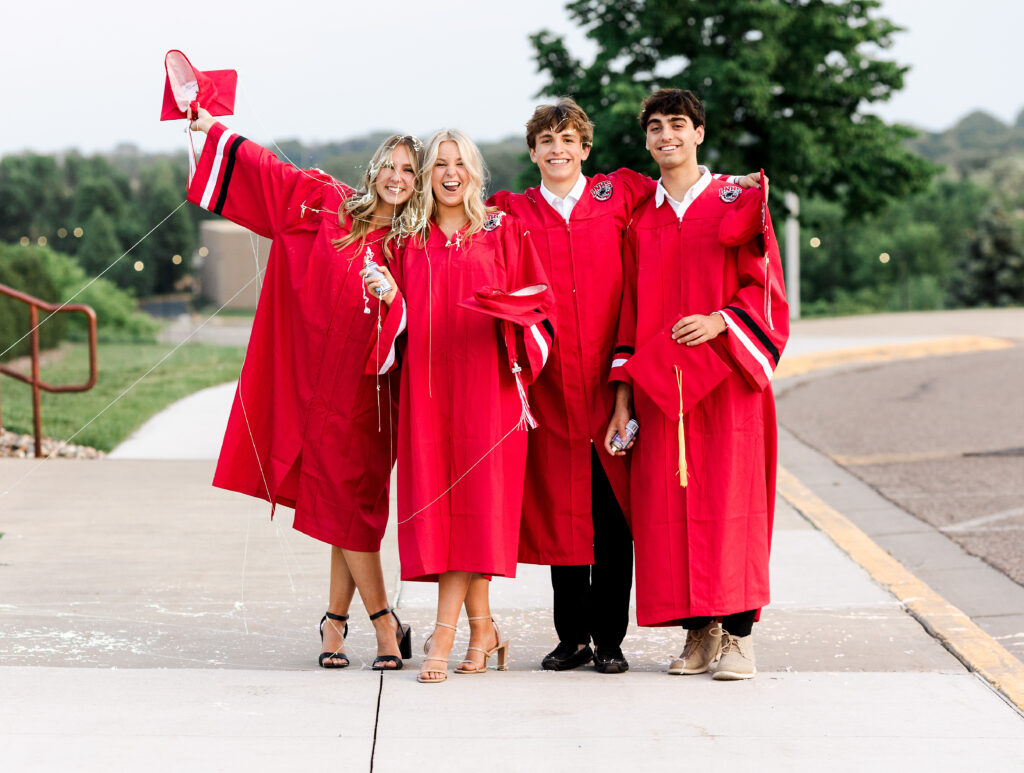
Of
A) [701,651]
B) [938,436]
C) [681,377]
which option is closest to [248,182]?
[681,377]

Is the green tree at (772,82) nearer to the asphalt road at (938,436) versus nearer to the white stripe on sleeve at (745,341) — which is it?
the asphalt road at (938,436)

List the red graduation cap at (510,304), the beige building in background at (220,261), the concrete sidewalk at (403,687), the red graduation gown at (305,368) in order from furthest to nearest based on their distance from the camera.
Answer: the beige building in background at (220,261) < the red graduation gown at (305,368) < the red graduation cap at (510,304) < the concrete sidewalk at (403,687)

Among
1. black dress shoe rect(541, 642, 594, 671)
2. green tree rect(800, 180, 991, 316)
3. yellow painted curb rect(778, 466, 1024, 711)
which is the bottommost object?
green tree rect(800, 180, 991, 316)

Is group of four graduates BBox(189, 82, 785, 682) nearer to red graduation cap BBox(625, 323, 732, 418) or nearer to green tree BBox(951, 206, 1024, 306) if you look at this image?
red graduation cap BBox(625, 323, 732, 418)

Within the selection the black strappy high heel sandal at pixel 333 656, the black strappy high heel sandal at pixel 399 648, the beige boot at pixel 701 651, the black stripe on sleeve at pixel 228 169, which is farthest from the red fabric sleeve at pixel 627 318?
the black stripe on sleeve at pixel 228 169

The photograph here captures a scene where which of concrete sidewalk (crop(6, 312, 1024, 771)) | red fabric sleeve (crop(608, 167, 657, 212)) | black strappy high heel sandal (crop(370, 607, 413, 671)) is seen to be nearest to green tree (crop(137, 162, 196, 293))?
concrete sidewalk (crop(6, 312, 1024, 771))

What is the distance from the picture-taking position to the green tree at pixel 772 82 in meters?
23.4

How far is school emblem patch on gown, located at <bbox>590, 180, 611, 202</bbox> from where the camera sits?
14.9 feet

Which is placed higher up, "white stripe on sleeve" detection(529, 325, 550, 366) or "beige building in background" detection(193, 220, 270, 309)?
"white stripe on sleeve" detection(529, 325, 550, 366)

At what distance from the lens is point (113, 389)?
14.7 metres

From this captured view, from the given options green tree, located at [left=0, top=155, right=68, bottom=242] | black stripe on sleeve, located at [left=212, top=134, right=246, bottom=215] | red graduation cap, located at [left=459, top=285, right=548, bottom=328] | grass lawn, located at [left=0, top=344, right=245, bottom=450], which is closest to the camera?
red graduation cap, located at [left=459, top=285, right=548, bottom=328]

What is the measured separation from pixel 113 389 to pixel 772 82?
47.2 feet

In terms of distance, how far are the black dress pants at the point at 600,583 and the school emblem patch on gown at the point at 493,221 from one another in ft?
2.77

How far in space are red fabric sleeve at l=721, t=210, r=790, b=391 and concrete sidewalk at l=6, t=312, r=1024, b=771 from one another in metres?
1.05
